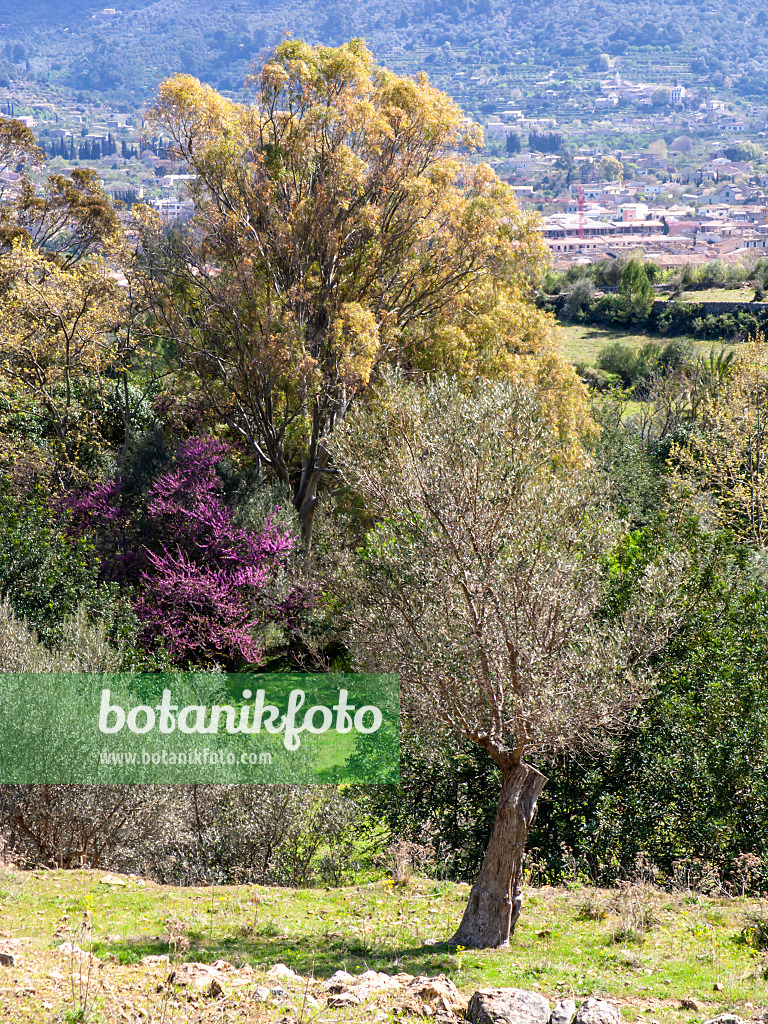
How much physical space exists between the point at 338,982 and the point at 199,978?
1099 mm

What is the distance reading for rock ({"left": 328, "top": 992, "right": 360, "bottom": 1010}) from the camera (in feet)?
23.5

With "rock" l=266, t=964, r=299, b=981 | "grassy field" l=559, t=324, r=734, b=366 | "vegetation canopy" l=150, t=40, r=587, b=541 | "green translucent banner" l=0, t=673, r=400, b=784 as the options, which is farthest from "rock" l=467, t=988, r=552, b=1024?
"grassy field" l=559, t=324, r=734, b=366

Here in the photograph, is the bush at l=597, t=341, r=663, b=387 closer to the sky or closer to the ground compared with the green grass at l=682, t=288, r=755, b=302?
closer to the ground

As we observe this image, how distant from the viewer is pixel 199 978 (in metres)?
7.45

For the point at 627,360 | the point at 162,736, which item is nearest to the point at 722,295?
the point at 627,360

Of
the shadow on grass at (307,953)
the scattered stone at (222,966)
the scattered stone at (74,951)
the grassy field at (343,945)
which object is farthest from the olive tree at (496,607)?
the scattered stone at (74,951)

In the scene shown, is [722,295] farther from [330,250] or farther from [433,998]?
[433,998]

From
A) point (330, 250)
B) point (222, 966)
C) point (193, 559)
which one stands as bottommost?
point (222, 966)

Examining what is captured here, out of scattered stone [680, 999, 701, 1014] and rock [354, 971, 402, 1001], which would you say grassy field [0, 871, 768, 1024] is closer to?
scattered stone [680, 999, 701, 1014]

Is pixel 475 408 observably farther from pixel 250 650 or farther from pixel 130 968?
pixel 250 650

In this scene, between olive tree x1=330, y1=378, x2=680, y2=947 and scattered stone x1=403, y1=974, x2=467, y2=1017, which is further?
olive tree x1=330, y1=378, x2=680, y2=947

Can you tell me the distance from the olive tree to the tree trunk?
0.5 inches

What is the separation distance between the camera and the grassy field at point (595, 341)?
61.6 m

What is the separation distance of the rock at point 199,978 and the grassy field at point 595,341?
5473 centimetres
